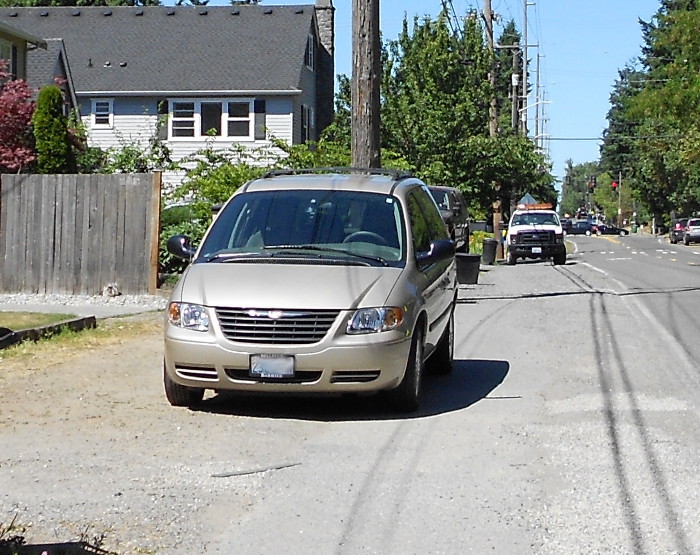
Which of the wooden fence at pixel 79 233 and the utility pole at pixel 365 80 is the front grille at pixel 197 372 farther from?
the wooden fence at pixel 79 233

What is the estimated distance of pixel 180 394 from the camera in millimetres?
9031

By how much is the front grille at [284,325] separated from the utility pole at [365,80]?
8242mm

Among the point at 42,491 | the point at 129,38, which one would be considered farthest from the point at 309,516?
the point at 129,38

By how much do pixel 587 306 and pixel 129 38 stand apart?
2932 cm

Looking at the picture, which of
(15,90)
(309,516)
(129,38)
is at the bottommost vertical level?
(309,516)

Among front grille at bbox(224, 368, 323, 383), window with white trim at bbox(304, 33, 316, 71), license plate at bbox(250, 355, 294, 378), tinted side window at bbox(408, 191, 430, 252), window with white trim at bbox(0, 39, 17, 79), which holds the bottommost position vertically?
front grille at bbox(224, 368, 323, 383)

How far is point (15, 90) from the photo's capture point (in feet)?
90.9

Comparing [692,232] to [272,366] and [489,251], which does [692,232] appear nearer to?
[489,251]

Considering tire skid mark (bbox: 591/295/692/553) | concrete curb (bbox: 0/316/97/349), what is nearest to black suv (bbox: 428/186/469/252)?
tire skid mark (bbox: 591/295/692/553)

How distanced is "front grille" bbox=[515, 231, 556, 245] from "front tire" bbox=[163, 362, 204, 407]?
1137 inches

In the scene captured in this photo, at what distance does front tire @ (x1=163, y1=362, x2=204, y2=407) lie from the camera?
8953mm

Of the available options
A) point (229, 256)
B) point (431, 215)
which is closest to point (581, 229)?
point (431, 215)

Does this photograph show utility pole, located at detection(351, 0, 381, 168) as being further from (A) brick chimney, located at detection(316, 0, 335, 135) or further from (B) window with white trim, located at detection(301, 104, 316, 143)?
(A) brick chimney, located at detection(316, 0, 335, 135)

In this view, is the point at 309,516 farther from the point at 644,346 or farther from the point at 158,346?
the point at 644,346
